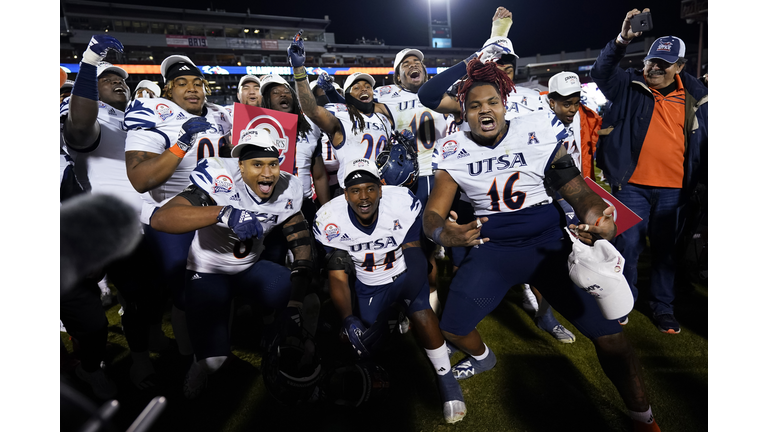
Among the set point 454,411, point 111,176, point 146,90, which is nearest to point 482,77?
point 454,411

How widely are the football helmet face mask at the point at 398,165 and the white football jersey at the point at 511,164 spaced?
3.87 feet

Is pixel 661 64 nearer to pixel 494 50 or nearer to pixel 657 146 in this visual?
pixel 657 146

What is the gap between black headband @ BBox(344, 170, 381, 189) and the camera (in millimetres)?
2791

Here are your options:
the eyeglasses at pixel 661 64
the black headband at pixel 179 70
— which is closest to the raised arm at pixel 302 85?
the black headband at pixel 179 70

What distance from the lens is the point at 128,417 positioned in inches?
Answer: 101

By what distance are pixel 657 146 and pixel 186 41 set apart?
47.2 meters

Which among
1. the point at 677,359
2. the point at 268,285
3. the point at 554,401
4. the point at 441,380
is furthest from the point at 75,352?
the point at 677,359

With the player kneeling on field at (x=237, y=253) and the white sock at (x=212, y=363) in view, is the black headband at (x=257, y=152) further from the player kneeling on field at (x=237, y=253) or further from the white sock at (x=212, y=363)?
the white sock at (x=212, y=363)

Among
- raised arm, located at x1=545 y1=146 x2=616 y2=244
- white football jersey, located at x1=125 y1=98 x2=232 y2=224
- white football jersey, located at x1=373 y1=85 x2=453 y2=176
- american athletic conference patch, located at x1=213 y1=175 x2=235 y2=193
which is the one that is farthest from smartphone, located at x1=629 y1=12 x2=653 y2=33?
white football jersey, located at x1=125 y1=98 x2=232 y2=224

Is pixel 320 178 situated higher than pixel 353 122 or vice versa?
pixel 353 122

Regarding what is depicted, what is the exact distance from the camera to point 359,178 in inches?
110

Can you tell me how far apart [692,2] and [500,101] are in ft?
23.3

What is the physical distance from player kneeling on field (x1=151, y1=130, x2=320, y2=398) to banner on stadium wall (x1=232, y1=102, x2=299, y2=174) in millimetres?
381

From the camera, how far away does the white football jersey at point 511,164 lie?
8.00ft
